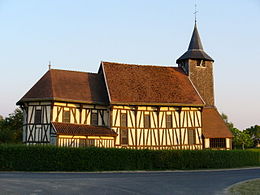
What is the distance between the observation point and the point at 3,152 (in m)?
18.2

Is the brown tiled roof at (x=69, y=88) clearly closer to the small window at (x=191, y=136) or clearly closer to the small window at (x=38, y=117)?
the small window at (x=38, y=117)

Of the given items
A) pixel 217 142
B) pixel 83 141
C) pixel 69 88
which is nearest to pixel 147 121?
pixel 83 141

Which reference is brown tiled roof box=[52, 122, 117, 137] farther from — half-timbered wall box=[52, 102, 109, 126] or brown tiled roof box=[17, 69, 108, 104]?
brown tiled roof box=[17, 69, 108, 104]

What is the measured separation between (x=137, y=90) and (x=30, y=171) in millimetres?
11603

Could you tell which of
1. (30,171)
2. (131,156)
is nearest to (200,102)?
(131,156)

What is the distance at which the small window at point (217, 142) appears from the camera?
88.4ft

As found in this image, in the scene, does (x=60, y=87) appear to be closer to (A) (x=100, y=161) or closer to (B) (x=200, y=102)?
(A) (x=100, y=161)

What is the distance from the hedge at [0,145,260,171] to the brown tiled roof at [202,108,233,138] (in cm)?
352

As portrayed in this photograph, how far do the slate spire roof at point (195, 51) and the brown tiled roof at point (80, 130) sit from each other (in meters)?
12.4

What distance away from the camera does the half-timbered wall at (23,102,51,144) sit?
2269 cm

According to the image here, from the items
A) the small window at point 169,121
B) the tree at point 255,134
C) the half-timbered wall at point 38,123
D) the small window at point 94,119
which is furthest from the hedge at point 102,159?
the tree at point 255,134

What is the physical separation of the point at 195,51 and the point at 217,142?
10.2m

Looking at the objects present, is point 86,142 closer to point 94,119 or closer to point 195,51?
point 94,119

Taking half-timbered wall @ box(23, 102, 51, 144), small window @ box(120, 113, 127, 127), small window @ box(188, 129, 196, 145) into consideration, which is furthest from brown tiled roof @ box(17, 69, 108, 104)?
small window @ box(188, 129, 196, 145)
